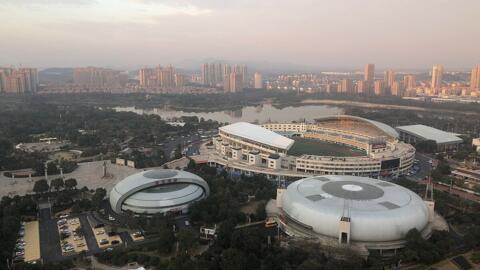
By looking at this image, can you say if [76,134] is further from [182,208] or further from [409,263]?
[409,263]

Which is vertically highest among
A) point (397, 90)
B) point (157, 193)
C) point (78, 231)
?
point (397, 90)

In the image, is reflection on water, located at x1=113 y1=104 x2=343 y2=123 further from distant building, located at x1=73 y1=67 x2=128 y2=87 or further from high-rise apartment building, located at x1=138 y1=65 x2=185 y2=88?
distant building, located at x1=73 y1=67 x2=128 y2=87

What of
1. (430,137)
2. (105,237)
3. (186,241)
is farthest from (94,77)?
(186,241)

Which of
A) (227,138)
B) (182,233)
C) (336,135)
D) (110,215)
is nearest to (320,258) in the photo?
(182,233)

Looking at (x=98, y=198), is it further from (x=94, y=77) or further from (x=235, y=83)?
(x=94, y=77)

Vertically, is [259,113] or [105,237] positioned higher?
[259,113]

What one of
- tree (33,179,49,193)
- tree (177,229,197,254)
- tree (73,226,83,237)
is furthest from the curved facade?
tree (33,179,49,193)
